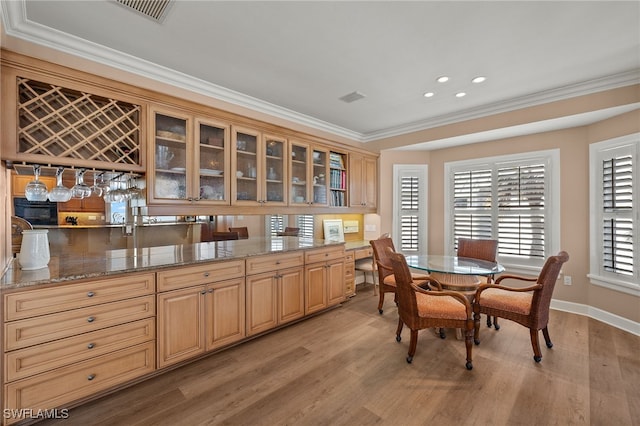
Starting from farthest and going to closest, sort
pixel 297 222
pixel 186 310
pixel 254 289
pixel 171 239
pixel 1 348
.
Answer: pixel 297 222 < pixel 171 239 < pixel 254 289 < pixel 186 310 < pixel 1 348

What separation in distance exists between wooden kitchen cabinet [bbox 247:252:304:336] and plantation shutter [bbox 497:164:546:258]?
10.4ft

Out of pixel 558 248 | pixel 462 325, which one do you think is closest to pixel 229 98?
pixel 462 325

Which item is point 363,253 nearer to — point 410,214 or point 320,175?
point 410,214

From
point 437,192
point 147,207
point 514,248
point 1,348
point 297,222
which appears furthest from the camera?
point 437,192

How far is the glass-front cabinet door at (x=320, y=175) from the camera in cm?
424

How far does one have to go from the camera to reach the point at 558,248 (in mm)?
3820

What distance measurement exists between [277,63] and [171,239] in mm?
2283

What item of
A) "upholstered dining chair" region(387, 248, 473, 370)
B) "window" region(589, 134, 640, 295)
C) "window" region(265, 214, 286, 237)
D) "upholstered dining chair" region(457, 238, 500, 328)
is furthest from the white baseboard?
"window" region(265, 214, 286, 237)

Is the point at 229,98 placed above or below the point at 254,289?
above

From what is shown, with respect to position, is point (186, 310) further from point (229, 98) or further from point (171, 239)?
point (229, 98)

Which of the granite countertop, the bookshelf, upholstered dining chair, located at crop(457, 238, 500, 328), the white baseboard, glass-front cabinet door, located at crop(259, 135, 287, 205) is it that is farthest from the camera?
the bookshelf

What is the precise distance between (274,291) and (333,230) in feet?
6.64

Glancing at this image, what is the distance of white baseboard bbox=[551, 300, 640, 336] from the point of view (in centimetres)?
311

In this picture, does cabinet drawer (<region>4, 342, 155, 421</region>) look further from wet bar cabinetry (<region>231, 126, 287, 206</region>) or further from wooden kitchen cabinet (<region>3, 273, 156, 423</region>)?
wet bar cabinetry (<region>231, 126, 287, 206</region>)
